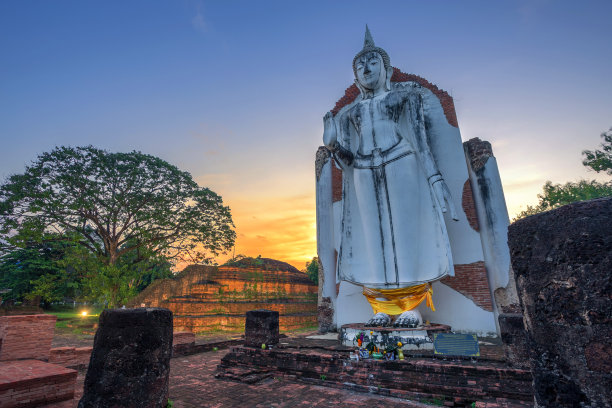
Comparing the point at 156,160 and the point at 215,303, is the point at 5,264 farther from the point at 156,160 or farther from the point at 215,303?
the point at 215,303

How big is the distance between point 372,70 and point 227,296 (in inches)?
438

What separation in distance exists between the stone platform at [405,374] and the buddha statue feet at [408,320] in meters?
0.65

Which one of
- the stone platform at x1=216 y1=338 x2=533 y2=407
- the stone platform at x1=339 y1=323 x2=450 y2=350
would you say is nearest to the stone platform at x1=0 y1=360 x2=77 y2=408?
the stone platform at x1=216 y1=338 x2=533 y2=407

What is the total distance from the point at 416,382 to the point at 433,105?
822cm

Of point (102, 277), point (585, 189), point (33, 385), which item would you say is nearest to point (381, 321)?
point (33, 385)

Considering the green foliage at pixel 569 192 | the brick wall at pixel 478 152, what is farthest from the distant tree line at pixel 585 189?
the brick wall at pixel 478 152

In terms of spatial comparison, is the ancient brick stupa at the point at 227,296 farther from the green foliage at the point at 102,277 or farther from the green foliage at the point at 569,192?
the green foliage at the point at 569,192

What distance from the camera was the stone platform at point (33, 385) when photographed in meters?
3.13

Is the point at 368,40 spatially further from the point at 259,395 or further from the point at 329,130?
the point at 259,395

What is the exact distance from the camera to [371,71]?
26.3ft

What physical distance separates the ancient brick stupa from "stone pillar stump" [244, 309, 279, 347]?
265 inches

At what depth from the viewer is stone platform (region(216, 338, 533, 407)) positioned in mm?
3642

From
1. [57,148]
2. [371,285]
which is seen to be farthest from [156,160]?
[371,285]

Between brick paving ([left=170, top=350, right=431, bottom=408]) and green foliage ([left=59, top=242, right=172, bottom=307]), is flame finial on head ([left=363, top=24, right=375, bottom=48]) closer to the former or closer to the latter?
brick paving ([left=170, top=350, right=431, bottom=408])
